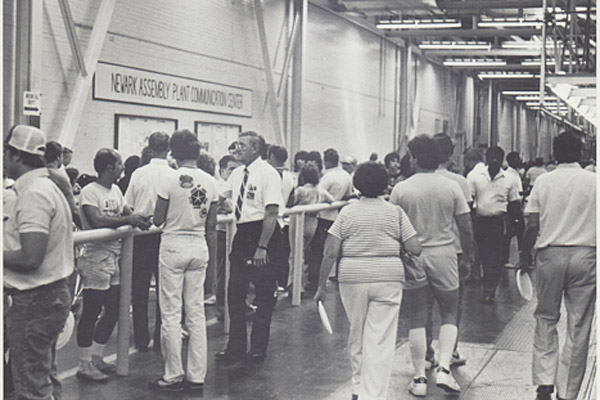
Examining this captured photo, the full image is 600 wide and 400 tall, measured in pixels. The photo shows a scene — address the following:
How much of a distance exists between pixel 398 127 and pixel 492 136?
1329 centimetres

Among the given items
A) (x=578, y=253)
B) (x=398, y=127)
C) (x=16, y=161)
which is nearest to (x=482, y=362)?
(x=578, y=253)

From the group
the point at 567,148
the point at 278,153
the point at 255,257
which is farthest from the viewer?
the point at 278,153

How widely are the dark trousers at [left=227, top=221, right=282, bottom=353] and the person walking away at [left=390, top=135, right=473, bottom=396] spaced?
1.29m

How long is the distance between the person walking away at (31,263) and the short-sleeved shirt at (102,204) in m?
1.99

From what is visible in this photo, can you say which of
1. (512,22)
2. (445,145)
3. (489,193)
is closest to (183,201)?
(445,145)

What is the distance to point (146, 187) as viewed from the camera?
677 cm

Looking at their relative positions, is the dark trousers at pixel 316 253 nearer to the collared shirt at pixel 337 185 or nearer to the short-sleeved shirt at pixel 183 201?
the collared shirt at pixel 337 185

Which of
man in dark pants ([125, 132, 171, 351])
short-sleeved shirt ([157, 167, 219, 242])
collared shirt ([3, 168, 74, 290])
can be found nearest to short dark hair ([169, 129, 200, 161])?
short-sleeved shirt ([157, 167, 219, 242])

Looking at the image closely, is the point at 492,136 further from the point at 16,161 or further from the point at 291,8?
the point at 16,161

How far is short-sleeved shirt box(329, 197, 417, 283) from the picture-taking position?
17.6 ft

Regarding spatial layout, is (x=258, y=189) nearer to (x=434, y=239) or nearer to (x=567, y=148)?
(x=434, y=239)

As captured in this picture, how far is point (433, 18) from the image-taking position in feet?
60.1

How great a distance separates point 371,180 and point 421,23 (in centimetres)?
1328

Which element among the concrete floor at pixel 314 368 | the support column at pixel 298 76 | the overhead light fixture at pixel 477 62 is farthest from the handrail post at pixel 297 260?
the overhead light fixture at pixel 477 62
